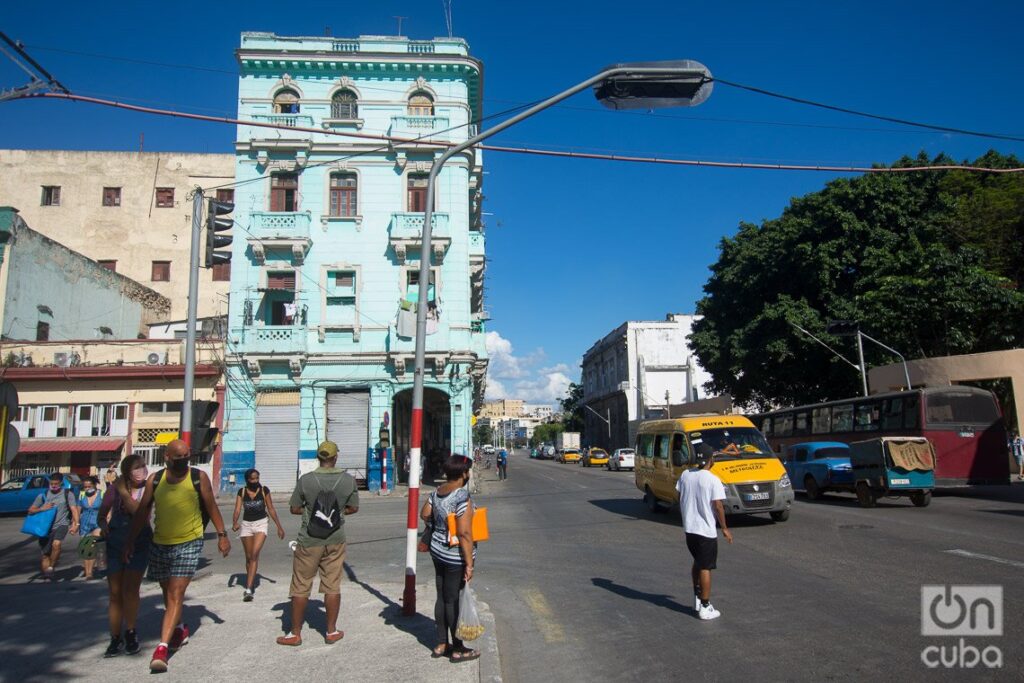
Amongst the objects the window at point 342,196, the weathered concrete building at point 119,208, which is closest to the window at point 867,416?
the window at point 342,196

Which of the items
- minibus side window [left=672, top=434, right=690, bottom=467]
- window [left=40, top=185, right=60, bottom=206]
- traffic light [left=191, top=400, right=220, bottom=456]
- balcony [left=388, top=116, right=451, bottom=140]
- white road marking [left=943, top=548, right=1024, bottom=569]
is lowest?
white road marking [left=943, top=548, right=1024, bottom=569]

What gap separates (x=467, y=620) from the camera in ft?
19.6

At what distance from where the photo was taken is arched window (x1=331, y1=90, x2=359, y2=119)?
29.2 m

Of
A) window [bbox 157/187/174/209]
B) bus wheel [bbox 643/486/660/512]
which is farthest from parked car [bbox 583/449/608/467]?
bus wheel [bbox 643/486/660/512]

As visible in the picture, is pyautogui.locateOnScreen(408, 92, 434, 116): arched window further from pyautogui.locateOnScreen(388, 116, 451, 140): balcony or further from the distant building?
the distant building

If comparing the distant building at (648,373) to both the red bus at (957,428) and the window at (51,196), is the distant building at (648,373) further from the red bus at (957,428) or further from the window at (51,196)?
the window at (51,196)

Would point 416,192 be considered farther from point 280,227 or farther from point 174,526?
point 174,526

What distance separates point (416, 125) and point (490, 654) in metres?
25.3

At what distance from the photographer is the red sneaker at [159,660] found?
19.0 feet

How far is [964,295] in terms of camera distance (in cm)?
2780

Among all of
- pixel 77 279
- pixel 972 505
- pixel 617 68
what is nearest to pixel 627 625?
pixel 617 68

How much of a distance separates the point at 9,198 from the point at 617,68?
41629 mm

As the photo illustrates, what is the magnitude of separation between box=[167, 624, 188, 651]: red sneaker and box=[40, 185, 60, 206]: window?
4096 centimetres

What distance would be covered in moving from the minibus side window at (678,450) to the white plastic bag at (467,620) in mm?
9680
